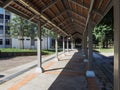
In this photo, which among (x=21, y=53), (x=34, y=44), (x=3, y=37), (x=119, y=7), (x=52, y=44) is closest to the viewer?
(x=119, y=7)

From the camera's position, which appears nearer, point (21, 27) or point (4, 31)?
point (21, 27)

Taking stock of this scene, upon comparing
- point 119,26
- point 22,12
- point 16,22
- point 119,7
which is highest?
point 16,22

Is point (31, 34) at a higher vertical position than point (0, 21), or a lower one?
lower

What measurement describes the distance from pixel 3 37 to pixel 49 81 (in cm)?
4444

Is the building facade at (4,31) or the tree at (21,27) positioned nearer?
the tree at (21,27)

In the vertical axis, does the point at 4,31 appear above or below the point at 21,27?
above

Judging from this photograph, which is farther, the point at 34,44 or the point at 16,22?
the point at 34,44

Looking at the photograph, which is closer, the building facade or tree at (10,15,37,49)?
tree at (10,15,37,49)

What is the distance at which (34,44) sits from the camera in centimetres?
5509

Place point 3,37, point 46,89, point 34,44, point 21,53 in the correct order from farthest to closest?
point 34,44 < point 3,37 < point 21,53 < point 46,89

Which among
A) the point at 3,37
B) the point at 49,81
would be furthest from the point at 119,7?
the point at 3,37

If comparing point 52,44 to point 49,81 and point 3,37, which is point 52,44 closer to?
point 3,37

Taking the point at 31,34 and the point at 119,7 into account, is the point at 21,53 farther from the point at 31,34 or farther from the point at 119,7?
the point at 119,7

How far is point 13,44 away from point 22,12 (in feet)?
147
